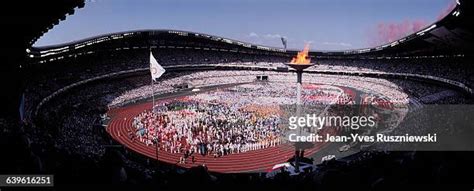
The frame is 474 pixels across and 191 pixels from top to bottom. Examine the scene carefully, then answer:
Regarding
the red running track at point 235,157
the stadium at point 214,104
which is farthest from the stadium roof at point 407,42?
the red running track at point 235,157

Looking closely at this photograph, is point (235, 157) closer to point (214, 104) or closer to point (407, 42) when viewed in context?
point (214, 104)

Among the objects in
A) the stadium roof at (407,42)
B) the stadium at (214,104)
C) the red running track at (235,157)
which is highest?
the stadium roof at (407,42)

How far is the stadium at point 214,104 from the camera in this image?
5.75 m

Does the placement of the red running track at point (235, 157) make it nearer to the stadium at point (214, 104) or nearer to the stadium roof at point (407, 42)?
the stadium at point (214, 104)

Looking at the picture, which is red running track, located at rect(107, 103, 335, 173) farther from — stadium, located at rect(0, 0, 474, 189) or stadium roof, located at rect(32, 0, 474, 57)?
stadium roof, located at rect(32, 0, 474, 57)

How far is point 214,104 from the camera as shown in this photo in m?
38.2

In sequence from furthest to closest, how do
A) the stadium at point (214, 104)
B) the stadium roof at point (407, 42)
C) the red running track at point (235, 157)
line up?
1. the stadium roof at point (407, 42)
2. the red running track at point (235, 157)
3. the stadium at point (214, 104)

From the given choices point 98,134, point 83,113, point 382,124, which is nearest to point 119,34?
point 83,113

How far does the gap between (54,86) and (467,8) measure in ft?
102

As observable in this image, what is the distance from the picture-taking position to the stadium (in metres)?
5.75

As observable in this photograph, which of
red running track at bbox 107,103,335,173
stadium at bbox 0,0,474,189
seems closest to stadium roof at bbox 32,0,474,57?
stadium at bbox 0,0,474,189

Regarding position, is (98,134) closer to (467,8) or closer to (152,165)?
(152,165)

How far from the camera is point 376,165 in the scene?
668cm

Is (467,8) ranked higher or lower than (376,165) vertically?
higher
